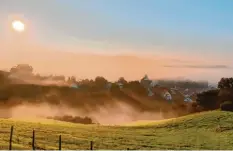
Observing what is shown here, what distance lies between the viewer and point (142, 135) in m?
63.1

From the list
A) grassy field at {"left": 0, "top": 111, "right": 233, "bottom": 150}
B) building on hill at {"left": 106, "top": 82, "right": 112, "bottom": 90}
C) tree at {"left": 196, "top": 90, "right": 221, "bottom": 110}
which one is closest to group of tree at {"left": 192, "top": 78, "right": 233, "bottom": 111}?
tree at {"left": 196, "top": 90, "right": 221, "bottom": 110}

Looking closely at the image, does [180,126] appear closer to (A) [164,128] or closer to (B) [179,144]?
(A) [164,128]

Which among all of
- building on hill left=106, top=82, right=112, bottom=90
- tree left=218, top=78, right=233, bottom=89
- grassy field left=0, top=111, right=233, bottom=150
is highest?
building on hill left=106, top=82, right=112, bottom=90

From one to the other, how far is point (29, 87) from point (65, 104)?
1608 cm

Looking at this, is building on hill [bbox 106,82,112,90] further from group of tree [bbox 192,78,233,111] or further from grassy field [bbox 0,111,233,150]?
grassy field [bbox 0,111,233,150]

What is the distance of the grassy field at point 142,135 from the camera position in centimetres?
4453

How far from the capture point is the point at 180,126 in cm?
7244

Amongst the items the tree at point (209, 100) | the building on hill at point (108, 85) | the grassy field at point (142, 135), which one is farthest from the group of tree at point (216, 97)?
the building on hill at point (108, 85)

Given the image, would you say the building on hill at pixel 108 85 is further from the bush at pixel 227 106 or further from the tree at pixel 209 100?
the bush at pixel 227 106

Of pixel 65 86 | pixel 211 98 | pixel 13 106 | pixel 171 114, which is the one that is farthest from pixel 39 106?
pixel 211 98

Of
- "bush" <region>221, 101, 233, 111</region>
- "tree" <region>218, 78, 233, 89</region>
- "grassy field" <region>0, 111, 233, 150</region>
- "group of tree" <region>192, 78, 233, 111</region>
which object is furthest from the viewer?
"tree" <region>218, 78, 233, 89</region>

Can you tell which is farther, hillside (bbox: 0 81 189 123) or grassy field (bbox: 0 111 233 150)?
hillside (bbox: 0 81 189 123)

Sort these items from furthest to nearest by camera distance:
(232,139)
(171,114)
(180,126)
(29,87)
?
(29,87) → (171,114) → (180,126) → (232,139)

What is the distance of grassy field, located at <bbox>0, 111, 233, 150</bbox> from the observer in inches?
1753
